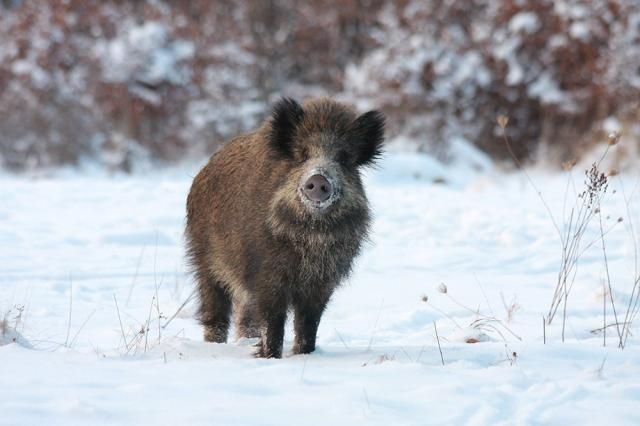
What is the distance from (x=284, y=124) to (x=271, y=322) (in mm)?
1081

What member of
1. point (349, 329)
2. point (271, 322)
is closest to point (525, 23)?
point (349, 329)

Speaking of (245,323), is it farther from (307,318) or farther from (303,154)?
(303,154)

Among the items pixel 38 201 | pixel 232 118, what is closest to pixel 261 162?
→ pixel 38 201

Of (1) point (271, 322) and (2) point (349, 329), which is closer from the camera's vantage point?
(1) point (271, 322)

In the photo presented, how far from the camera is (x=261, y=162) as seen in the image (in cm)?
455

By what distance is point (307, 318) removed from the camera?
4211 millimetres

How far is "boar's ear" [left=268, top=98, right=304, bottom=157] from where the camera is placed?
4.27 metres

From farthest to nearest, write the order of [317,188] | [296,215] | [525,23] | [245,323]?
[525,23] < [245,323] < [296,215] < [317,188]

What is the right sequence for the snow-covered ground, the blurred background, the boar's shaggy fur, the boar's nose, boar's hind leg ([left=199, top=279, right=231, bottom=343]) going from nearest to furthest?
the snow-covered ground
the boar's nose
the boar's shaggy fur
boar's hind leg ([left=199, top=279, right=231, bottom=343])
the blurred background

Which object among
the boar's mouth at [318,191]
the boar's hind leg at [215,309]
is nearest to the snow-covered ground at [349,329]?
the boar's hind leg at [215,309]

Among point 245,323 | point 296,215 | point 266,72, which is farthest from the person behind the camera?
point 266,72

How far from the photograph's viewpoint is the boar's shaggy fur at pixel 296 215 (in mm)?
4078

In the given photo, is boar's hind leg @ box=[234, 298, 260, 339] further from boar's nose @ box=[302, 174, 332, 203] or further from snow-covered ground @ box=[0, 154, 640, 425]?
boar's nose @ box=[302, 174, 332, 203]

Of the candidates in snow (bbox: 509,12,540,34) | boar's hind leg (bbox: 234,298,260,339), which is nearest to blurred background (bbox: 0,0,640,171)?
snow (bbox: 509,12,540,34)
